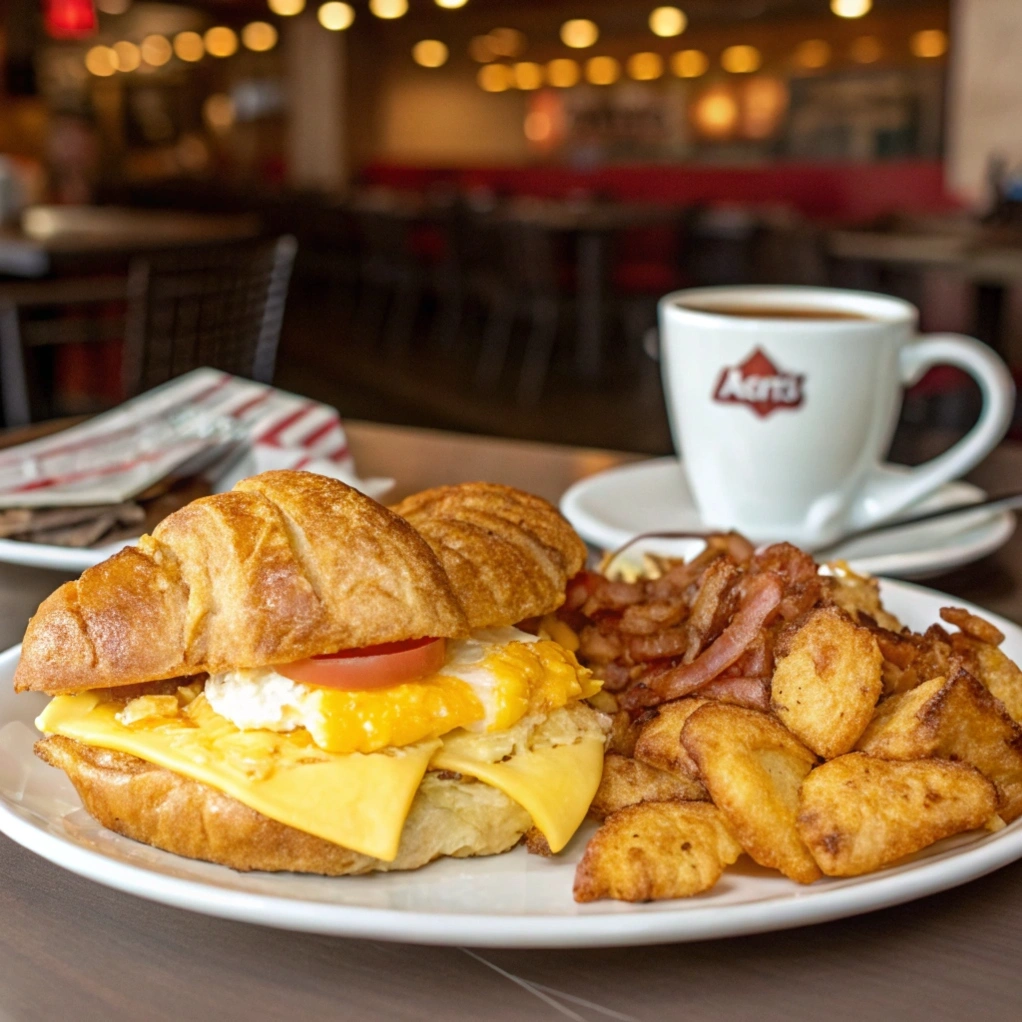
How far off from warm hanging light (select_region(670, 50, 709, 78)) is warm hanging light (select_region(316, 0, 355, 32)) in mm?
4072

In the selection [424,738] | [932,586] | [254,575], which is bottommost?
[932,586]

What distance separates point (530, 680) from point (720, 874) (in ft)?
0.67

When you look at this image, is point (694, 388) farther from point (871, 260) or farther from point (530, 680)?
point (871, 260)

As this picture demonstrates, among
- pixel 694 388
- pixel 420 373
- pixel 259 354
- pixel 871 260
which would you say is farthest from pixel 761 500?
pixel 420 373

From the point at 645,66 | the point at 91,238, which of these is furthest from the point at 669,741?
the point at 645,66

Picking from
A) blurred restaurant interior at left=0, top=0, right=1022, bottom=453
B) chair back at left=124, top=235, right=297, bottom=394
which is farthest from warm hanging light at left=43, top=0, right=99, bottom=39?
chair back at left=124, top=235, right=297, bottom=394

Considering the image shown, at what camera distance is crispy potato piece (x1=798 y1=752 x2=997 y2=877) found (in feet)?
2.31

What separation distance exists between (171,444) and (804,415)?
837mm

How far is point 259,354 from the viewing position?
11.7ft

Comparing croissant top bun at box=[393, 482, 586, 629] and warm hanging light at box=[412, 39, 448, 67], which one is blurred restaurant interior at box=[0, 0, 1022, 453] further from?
croissant top bun at box=[393, 482, 586, 629]

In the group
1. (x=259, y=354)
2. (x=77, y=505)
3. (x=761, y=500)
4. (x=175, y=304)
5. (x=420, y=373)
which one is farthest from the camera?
(x=420, y=373)

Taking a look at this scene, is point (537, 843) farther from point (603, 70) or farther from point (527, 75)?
point (527, 75)

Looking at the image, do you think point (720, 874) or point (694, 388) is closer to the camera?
point (720, 874)

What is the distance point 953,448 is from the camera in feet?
5.26
